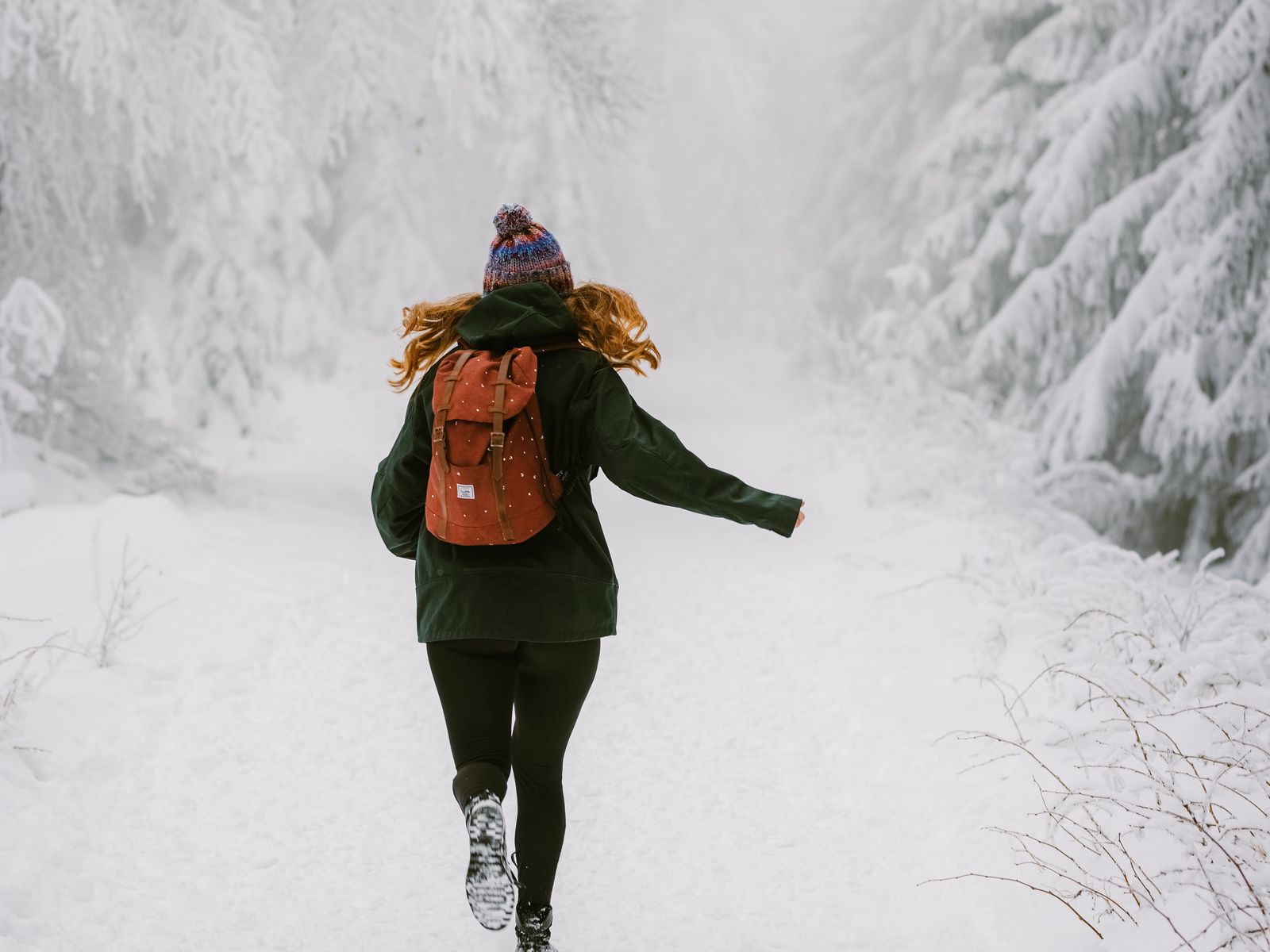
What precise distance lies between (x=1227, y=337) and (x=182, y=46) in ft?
27.8

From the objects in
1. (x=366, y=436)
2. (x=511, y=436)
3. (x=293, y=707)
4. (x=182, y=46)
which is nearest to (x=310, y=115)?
(x=182, y=46)

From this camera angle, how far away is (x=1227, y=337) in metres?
7.97

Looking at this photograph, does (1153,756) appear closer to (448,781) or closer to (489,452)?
(489,452)

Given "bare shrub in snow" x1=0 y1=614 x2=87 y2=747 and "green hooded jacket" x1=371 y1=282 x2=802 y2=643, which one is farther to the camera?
"bare shrub in snow" x1=0 y1=614 x2=87 y2=747

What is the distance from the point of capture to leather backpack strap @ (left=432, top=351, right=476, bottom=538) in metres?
2.74

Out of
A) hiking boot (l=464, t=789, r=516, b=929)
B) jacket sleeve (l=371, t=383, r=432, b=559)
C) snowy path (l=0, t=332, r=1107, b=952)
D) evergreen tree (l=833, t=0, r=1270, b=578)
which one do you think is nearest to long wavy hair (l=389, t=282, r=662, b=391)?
jacket sleeve (l=371, t=383, r=432, b=559)

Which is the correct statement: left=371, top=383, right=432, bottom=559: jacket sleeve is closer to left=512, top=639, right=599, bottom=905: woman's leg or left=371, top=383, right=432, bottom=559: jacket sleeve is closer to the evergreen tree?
left=512, top=639, right=599, bottom=905: woman's leg

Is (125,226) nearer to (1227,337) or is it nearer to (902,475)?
(902,475)

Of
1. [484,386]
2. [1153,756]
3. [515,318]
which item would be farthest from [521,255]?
[1153,756]

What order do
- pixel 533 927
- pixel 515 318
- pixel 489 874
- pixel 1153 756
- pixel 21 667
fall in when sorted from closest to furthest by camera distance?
1. pixel 489 874
2. pixel 515 318
3. pixel 533 927
4. pixel 1153 756
5. pixel 21 667

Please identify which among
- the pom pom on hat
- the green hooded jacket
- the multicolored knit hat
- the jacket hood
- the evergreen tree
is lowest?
the green hooded jacket

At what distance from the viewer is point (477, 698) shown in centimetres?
292

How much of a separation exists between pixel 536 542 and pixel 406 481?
41cm

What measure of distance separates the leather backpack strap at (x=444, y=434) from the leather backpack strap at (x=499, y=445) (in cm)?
12
